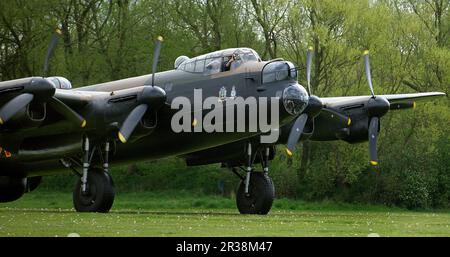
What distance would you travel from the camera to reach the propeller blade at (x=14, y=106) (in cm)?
2488

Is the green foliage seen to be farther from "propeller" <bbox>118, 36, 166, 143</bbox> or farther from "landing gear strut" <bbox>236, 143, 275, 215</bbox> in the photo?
"propeller" <bbox>118, 36, 166, 143</bbox>

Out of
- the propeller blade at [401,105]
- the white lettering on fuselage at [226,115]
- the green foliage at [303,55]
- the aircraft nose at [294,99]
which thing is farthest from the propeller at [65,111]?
the green foliage at [303,55]

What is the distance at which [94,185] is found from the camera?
2811 centimetres

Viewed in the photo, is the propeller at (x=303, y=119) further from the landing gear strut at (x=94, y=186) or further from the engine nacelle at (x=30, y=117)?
the engine nacelle at (x=30, y=117)

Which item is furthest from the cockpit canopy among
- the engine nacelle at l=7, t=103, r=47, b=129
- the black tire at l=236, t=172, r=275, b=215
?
the engine nacelle at l=7, t=103, r=47, b=129

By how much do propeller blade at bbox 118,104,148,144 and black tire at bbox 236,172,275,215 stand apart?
5.45 m

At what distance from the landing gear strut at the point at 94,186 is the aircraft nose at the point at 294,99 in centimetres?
617

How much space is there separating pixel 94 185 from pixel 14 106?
14.8ft

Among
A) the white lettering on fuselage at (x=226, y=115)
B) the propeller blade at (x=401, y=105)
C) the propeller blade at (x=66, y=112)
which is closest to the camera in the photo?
the propeller blade at (x=66, y=112)

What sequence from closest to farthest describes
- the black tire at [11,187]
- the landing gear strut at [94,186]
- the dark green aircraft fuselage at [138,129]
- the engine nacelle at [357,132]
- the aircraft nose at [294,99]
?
1. the aircraft nose at [294,99]
2. the dark green aircraft fuselage at [138,129]
3. the landing gear strut at [94,186]
4. the engine nacelle at [357,132]
5. the black tire at [11,187]
